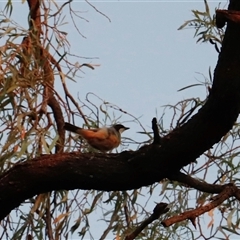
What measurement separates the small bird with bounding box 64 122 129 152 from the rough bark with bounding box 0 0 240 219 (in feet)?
2.03

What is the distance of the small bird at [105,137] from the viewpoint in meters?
2.36

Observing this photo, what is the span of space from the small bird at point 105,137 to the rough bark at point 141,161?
62 cm

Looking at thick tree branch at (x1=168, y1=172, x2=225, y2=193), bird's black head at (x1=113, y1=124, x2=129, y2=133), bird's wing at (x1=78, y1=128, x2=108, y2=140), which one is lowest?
thick tree branch at (x1=168, y1=172, x2=225, y2=193)

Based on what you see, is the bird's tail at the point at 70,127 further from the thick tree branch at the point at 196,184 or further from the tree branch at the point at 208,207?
the tree branch at the point at 208,207

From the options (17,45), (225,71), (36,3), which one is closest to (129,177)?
(225,71)

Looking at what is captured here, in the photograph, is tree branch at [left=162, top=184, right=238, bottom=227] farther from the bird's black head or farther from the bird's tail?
the bird's black head

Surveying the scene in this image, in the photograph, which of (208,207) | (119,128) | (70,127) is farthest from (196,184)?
(119,128)

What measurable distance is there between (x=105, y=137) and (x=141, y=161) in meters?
0.81

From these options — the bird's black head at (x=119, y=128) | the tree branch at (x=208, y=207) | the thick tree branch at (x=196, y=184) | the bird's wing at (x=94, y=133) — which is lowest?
the tree branch at (x=208, y=207)

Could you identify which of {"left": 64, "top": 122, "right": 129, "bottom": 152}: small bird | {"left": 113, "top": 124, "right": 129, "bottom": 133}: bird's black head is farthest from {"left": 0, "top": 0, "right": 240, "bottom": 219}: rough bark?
{"left": 113, "top": 124, "right": 129, "bottom": 133}: bird's black head

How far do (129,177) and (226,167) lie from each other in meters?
0.64

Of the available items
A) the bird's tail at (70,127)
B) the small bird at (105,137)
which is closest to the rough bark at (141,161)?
the bird's tail at (70,127)

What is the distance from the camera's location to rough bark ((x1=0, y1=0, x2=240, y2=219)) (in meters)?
1.50

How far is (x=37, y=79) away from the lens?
2064mm
